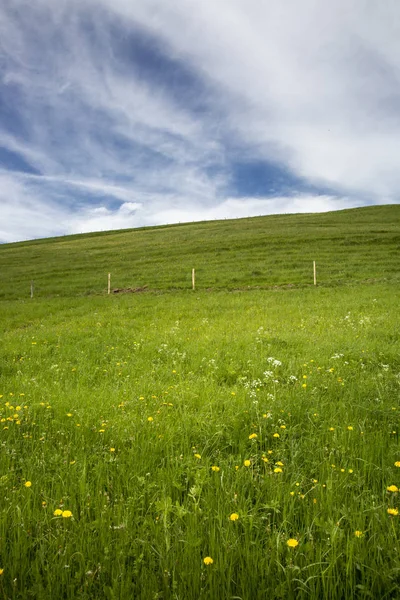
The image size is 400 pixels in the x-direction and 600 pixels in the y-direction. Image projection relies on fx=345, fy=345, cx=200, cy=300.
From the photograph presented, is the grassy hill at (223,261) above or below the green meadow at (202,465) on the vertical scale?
above

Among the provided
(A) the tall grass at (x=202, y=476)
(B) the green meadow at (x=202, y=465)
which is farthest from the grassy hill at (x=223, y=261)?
(A) the tall grass at (x=202, y=476)

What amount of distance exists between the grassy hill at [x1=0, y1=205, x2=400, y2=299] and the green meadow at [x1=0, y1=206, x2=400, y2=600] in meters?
18.1

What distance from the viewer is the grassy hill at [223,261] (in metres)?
28.6

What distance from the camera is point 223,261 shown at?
36.2m

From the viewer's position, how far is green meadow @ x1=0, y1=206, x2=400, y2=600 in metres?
2.29

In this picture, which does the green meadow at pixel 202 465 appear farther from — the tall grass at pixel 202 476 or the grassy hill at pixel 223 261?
the grassy hill at pixel 223 261

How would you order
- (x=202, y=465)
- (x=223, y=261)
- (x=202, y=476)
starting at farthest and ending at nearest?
(x=223, y=261)
(x=202, y=465)
(x=202, y=476)

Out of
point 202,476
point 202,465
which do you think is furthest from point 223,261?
point 202,476

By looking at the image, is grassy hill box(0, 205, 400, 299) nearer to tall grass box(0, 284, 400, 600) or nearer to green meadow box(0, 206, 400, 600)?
green meadow box(0, 206, 400, 600)

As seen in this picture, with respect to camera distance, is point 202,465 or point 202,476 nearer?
point 202,476

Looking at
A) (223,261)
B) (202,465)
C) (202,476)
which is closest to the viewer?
(202,476)

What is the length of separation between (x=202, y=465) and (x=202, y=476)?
1.02 feet

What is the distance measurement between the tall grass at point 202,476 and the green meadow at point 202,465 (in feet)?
0.06

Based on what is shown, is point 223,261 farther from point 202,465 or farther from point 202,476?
point 202,476
